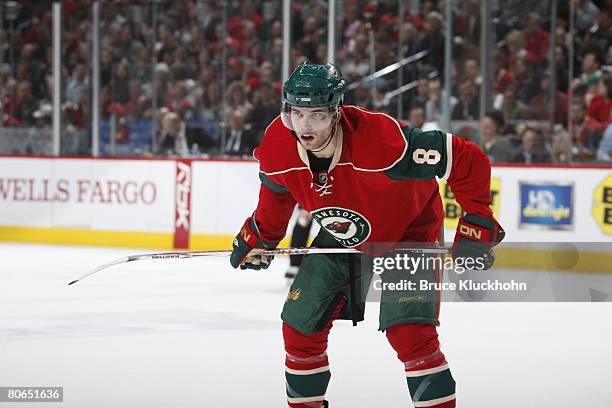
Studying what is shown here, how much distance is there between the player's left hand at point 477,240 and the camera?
300cm

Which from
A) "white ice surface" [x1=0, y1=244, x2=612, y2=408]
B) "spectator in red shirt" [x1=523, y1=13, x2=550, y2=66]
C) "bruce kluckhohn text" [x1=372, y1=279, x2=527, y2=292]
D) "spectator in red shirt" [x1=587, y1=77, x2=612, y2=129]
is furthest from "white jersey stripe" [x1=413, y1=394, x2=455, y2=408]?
"spectator in red shirt" [x1=523, y1=13, x2=550, y2=66]

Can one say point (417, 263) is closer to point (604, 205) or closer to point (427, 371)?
point (427, 371)

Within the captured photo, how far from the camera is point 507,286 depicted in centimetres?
349

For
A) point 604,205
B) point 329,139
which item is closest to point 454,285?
point 329,139

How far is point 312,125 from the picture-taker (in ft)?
9.50

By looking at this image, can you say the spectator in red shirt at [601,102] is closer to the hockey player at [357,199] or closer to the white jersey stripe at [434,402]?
the hockey player at [357,199]

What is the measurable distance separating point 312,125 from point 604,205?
560 cm

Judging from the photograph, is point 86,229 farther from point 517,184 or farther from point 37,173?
point 517,184

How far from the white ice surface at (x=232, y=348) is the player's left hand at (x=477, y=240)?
76 cm

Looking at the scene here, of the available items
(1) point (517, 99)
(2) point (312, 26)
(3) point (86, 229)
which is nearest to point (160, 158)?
(3) point (86, 229)

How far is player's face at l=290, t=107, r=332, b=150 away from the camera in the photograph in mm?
2901

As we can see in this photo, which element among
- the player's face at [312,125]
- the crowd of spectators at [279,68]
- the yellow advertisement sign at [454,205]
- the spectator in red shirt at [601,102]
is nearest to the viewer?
the player's face at [312,125]

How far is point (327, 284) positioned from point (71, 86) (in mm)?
8075

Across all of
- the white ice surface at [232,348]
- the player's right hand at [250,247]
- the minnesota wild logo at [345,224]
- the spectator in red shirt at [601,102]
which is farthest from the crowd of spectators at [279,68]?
the minnesota wild logo at [345,224]
